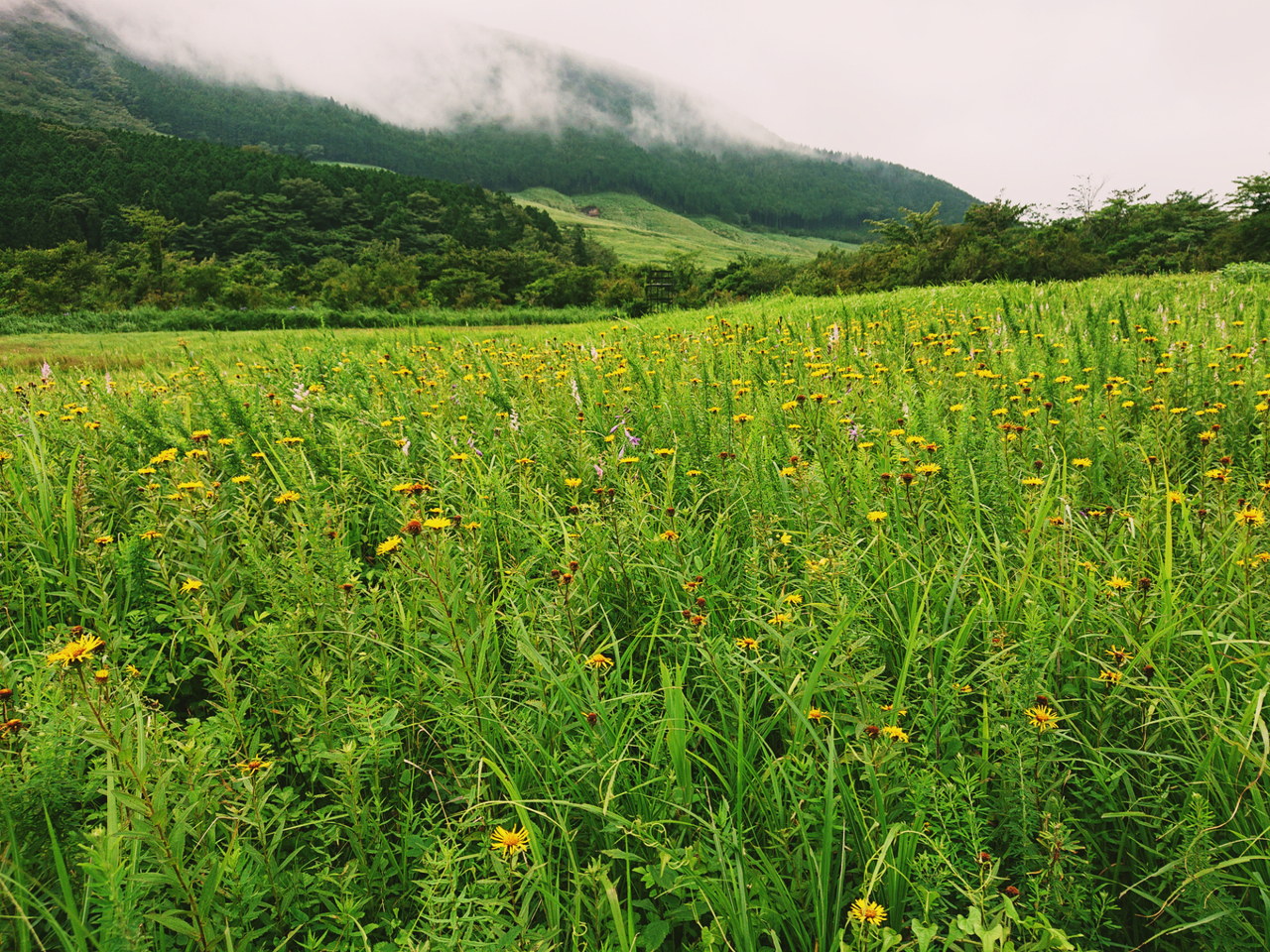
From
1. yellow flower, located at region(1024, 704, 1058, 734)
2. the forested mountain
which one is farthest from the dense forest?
the forested mountain

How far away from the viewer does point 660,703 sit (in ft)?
4.84

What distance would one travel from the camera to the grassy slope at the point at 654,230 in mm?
118188

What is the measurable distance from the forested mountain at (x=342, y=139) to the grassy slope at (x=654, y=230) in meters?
10.9

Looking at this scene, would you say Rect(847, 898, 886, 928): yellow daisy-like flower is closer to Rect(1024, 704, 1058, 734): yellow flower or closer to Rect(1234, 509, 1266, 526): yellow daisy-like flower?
Rect(1024, 704, 1058, 734): yellow flower

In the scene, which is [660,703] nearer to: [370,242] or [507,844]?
[507,844]

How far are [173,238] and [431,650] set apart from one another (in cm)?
6917

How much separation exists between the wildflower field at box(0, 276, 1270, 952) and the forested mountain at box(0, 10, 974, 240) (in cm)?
16368

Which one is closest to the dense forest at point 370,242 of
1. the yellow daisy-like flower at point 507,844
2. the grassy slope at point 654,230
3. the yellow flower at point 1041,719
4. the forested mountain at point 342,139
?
the yellow flower at point 1041,719

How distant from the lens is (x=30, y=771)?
41.4 inches

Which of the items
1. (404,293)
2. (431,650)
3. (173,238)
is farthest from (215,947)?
(173,238)

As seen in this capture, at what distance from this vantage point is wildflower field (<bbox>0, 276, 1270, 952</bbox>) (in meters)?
0.98

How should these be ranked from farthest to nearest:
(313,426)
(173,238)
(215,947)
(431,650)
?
(173,238) → (313,426) → (431,650) → (215,947)

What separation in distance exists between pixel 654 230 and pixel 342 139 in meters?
90.6

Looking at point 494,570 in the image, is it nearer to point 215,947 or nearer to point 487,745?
point 487,745
